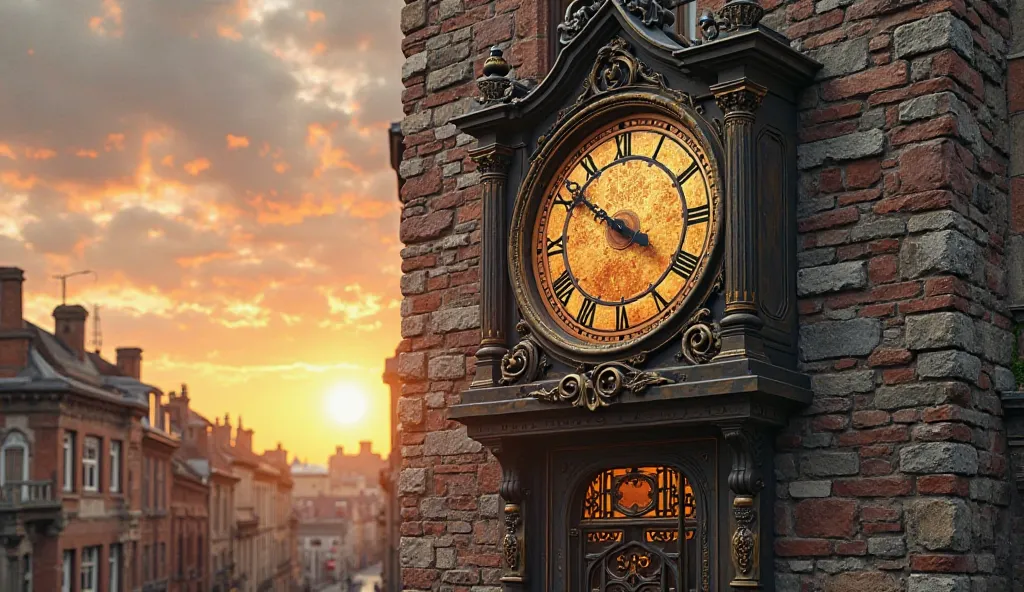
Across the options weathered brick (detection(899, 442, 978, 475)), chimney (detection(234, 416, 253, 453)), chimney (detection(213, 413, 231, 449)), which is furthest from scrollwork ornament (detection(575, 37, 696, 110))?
chimney (detection(234, 416, 253, 453))

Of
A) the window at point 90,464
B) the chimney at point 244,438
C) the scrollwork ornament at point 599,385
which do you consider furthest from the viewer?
the chimney at point 244,438

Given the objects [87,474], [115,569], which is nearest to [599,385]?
[87,474]

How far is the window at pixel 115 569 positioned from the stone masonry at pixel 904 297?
3385cm

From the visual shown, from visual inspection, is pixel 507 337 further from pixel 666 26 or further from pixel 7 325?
pixel 7 325

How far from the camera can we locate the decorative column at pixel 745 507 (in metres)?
7.56

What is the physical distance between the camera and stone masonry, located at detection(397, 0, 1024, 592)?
7.31 meters

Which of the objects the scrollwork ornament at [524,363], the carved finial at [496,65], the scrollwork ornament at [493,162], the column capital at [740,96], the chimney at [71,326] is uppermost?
the chimney at [71,326]

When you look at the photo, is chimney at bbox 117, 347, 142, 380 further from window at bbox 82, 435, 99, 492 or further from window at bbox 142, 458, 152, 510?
window at bbox 82, 435, 99, 492

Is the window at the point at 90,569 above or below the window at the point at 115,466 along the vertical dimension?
below

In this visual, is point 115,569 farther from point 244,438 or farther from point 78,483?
point 244,438

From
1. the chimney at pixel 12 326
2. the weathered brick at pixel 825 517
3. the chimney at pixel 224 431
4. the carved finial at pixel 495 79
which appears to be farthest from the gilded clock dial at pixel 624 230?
the chimney at pixel 224 431

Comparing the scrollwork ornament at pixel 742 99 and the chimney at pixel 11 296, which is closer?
the scrollwork ornament at pixel 742 99

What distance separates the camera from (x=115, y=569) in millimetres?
38812

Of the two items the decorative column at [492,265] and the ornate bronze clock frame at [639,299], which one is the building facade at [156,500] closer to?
the decorative column at [492,265]
